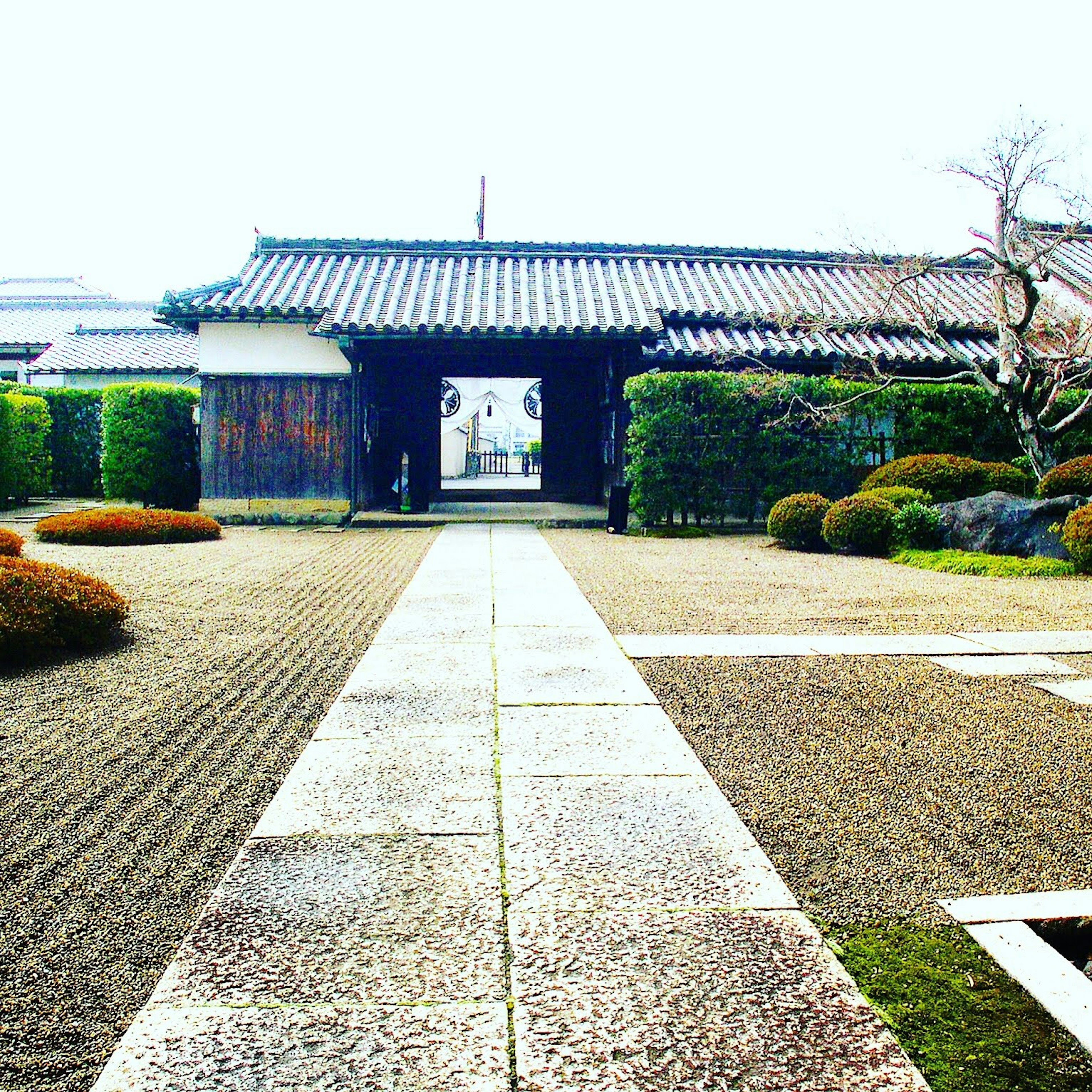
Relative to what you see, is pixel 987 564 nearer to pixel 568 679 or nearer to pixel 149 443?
pixel 568 679

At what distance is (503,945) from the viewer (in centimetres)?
198

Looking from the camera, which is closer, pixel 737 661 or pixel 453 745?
pixel 453 745

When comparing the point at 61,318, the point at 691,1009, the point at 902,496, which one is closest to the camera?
the point at 691,1009

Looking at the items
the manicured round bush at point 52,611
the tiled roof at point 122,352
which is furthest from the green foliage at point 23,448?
the manicured round bush at point 52,611

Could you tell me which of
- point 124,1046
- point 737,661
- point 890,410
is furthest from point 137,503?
point 124,1046

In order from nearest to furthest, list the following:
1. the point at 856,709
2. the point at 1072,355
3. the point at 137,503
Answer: the point at 856,709
the point at 1072,355
the point at 137,503

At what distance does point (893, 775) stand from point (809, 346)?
11.8 m

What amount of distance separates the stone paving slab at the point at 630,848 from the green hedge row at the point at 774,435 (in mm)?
9429

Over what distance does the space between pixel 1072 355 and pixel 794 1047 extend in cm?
1074

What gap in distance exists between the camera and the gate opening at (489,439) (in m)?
30.3

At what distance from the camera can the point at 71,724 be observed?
143 inches

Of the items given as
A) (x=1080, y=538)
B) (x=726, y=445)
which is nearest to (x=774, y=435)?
(x=726, y=445)

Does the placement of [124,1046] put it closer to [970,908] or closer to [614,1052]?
[614,1052]

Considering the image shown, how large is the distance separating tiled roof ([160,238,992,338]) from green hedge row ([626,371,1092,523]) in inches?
48.0
